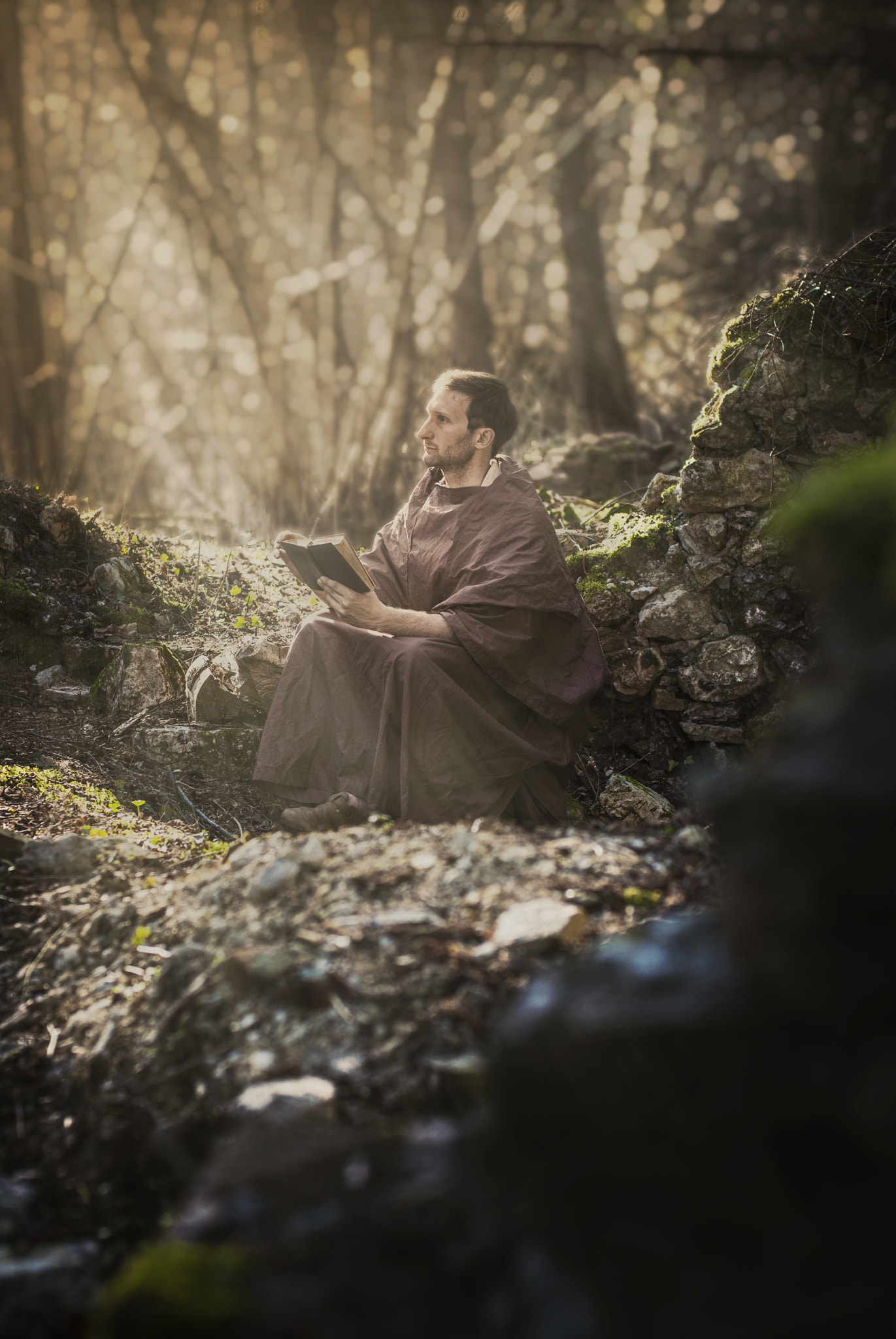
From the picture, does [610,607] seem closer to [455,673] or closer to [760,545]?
[760,545]

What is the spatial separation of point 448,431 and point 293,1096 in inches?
133

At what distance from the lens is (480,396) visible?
420cm

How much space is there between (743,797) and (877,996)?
0.31 meters

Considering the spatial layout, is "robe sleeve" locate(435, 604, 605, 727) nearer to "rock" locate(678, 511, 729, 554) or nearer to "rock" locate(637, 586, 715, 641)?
"rock" locate(637, 586, 715, 641)

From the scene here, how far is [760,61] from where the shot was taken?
994cm

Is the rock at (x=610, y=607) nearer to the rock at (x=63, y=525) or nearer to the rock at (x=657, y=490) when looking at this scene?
the rock at (x=657, y=490)

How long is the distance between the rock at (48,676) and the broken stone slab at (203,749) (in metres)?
0.73

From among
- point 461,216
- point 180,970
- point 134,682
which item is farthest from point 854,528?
point 461,216

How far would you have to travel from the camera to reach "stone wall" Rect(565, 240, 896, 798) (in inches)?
165

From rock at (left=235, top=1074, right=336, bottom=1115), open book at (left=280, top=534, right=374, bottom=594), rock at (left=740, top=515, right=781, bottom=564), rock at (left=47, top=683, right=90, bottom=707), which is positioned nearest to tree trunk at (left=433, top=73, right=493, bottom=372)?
rock at (left=740, top=515, right=781, bottom=564)

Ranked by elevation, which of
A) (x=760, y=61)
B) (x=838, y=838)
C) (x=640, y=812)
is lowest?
(x=640, y=812)

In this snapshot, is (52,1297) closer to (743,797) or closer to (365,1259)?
(365,1259)

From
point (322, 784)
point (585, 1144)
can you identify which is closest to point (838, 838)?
point (585, 1144)

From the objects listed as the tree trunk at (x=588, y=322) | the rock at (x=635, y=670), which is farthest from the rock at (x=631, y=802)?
the tree trunk at (x=588, y=322)
